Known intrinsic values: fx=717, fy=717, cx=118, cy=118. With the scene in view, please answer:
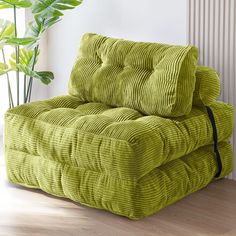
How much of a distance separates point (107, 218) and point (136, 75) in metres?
0.76

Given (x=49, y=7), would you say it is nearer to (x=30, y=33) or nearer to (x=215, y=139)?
(x=30, y=33)

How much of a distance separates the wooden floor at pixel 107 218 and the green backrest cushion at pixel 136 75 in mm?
481

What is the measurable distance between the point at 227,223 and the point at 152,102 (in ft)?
2.28

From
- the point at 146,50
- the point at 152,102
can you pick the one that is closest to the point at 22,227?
the point at 152,102

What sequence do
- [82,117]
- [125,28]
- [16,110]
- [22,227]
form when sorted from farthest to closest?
[125,28]
[16,110]
[82,117]
[22,227]

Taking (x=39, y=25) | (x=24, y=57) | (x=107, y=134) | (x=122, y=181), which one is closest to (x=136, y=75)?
(x=107, y=134)

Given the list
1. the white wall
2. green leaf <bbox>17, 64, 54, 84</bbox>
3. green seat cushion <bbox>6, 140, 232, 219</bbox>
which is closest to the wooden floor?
green seat cushion <bbox>6, 140, 232, 219</bbox>

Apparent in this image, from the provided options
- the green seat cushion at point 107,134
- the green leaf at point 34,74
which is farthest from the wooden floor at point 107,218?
the green leaf at point 34,74

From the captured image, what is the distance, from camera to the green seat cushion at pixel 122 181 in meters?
3.31

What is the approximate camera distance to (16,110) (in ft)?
12.4

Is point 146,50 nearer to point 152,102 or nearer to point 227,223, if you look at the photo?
point 152,102

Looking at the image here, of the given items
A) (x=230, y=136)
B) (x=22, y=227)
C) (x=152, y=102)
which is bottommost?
(x=22, y=227)

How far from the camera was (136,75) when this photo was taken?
12.1ft

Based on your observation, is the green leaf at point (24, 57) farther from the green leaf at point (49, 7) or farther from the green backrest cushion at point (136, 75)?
the green backrest cushion at point (136, 75)
